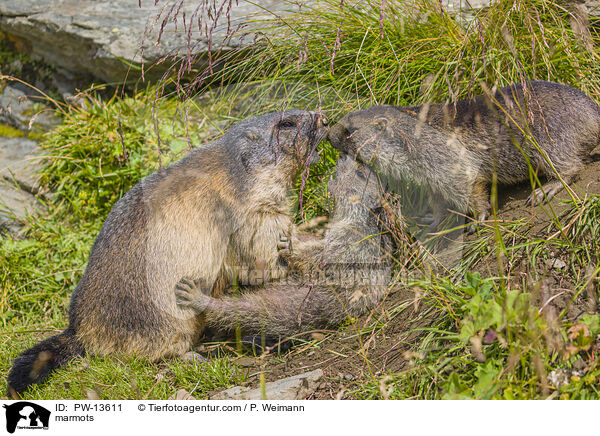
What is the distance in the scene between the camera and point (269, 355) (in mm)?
4578

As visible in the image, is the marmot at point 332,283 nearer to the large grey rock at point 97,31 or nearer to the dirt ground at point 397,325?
the dirt ground at point 397,325

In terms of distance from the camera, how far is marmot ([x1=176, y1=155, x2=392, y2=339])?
15.2 feet

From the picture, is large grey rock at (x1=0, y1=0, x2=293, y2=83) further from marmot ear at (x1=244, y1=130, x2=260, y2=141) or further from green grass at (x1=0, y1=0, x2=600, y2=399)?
marmot ear at (x1=244, y1=130, x2=260, y2=141)

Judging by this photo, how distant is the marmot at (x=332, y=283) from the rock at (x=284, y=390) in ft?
2.20

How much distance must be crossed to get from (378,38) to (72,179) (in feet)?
14.5

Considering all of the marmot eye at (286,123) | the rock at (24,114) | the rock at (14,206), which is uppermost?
the marmot eye at (286,123)

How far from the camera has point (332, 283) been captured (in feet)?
15.8

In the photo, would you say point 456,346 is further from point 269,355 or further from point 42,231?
point 42,231

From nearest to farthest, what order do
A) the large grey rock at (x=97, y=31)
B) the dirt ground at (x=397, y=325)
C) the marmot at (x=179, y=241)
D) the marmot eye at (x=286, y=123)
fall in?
the dirt ground at (x=397, y=325) → the marmot at (x=179, y=241) → the marmot eye at (x=286, y=123) → the large grey rock at (x=97, y=31)

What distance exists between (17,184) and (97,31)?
105 inches

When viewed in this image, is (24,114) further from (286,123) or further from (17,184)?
(286,123)

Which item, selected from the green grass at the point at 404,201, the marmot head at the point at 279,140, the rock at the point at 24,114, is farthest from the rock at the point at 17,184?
the marmot head at the point at 279,140

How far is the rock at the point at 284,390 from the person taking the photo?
375cm

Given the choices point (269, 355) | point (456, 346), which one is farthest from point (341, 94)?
point (456, 346)
